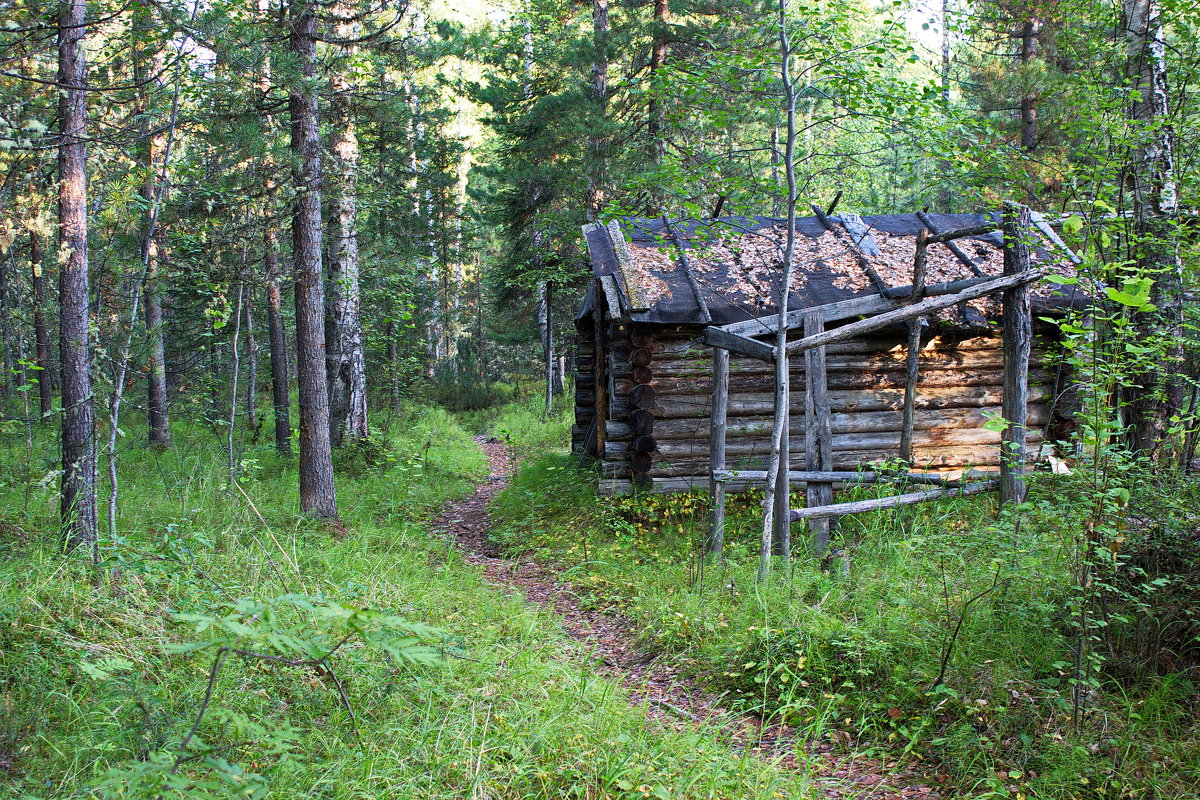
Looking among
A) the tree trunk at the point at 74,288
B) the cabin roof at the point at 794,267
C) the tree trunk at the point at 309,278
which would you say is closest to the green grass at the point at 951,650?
the cabin roof at the point at 794,267

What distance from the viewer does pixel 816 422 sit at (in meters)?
7.50

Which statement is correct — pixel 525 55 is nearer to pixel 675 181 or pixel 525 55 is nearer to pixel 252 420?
pixel 252 420

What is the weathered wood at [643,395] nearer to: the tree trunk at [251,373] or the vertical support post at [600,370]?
the vertical support post at [600,370]

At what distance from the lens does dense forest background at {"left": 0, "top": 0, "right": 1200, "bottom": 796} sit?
419cm

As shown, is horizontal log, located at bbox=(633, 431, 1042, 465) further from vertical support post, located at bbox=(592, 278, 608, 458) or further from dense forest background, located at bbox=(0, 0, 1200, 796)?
dense forest background, located at bbox=(0, 0, 1200, 796)

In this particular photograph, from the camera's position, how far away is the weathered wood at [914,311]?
6422 millimetres

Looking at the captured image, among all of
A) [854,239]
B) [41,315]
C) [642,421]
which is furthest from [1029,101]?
[41,315]

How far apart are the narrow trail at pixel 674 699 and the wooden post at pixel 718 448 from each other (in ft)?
4.63

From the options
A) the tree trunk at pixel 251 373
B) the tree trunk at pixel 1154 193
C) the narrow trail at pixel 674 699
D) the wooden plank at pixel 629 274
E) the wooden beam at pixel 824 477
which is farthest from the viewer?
the tree trunk at pixel 251 373

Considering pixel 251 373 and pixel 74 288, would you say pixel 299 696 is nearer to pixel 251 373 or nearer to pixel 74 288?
pixel 74 288

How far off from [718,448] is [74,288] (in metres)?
6.02

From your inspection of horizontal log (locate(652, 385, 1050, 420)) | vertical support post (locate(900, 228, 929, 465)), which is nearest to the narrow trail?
horizontal log (locate(652, 385, 1050, 420))

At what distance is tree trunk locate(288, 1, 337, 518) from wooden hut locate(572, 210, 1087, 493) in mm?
3532

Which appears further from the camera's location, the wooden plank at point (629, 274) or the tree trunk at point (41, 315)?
the tree trunk at point (41, 315)
